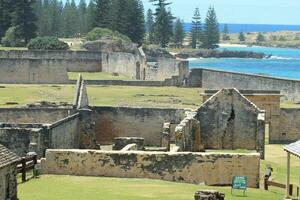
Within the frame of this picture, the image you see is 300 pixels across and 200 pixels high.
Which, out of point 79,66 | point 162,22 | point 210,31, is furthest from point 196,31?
point 79,66

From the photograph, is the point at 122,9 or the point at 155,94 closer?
the point at 155,94

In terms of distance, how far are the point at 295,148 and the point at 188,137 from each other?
8769 millimetres

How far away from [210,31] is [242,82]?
9264 centimetres

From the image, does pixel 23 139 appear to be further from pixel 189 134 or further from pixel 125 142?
pixel 189 134

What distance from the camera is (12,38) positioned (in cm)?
8412

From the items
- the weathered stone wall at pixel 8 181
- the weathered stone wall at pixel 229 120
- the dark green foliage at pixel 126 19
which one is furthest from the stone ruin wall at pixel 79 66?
the weathered stone wall at pixel 8 181

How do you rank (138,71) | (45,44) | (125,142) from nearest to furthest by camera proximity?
(125,142), (138,71), (45,44)

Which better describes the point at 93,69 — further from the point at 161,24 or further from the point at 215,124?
the point at 215,124

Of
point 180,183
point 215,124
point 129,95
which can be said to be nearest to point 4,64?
point 129,95

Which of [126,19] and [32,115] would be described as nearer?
[32,115]

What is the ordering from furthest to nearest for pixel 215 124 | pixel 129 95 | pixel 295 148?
1. pixel 129 95
2. pixel 215 124
3. pixel 295 148

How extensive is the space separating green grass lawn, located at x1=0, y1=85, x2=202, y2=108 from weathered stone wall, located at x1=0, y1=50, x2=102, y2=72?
1671 cm

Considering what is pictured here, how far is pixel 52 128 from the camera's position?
27.2 m

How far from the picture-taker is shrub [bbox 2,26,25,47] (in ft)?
275
